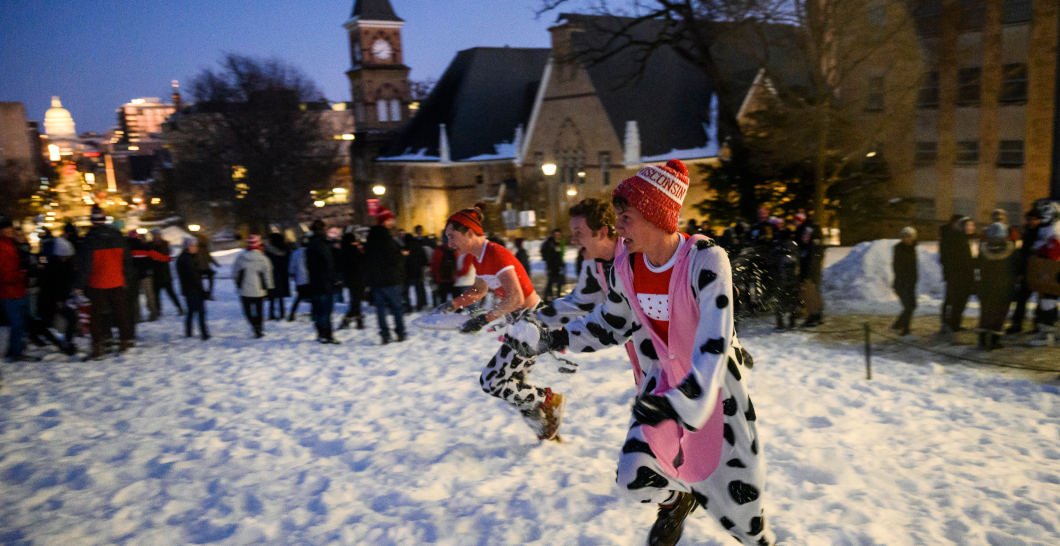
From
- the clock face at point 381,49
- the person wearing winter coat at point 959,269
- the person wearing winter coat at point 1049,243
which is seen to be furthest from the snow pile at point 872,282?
the clock face at point 381,49

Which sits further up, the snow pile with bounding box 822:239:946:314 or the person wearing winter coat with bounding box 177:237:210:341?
the person wearing winter coat with bounding box 177:237:210:341

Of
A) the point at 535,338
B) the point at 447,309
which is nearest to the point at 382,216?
the point at 447,309

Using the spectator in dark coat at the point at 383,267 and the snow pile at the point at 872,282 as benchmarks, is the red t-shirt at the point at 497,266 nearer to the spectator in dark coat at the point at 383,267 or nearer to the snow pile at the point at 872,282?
the spectator in dark coat at the point at 383,267

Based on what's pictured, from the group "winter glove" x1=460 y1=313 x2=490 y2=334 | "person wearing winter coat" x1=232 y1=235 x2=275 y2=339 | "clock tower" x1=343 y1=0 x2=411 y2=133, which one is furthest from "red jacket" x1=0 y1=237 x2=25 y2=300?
"clock tower" x1=343 y1=0 x2=411 y2=133

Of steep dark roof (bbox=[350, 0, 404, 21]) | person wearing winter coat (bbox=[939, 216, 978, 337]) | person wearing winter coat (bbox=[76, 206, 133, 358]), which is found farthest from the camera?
steep dark roof (bbox=[350, 0, 404, 21])

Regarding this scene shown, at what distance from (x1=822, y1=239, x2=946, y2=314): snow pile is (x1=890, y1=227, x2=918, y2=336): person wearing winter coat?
2720 mm

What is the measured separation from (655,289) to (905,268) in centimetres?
830

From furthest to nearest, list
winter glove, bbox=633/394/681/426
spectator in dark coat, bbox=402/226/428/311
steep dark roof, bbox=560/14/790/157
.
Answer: steep dark roof, bbox=560/14/790/157
spectator in dark coat, bbox=402/226/428/311
winter glove, bbox=633/394/681/426

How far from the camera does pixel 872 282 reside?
1388 centimetres

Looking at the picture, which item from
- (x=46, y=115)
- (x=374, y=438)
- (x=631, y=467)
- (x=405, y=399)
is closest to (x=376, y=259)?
(x=405, y=399)

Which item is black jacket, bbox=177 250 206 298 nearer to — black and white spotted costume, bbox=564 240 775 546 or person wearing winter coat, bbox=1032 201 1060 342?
black and white spotted costume, bbox=564 240 775 546

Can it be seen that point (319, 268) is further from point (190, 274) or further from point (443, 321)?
point (443, 321)

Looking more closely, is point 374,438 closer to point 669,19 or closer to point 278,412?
point 278,412

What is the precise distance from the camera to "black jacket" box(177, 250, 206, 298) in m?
10.7
